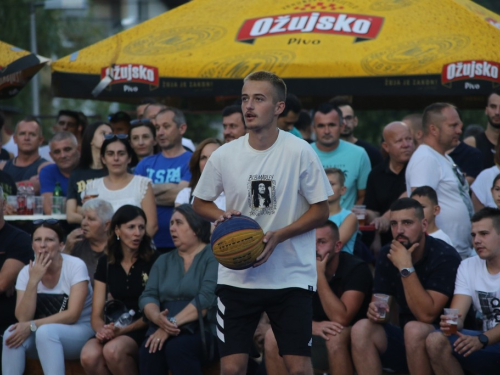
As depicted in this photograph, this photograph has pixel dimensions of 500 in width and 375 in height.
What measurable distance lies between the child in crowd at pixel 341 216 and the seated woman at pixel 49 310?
239 centimetres

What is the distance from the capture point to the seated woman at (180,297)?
760 cm

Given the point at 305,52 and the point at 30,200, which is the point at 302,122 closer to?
the point at 305,52

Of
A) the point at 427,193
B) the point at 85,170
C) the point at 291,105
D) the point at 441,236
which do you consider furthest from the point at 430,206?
the point at 85,170

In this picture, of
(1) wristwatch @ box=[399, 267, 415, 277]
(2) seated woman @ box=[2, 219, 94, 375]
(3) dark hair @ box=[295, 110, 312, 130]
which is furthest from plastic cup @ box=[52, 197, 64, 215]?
(1) wristwatch @ box=[399, 267, 415, 277]

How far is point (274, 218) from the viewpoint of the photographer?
5.68 m

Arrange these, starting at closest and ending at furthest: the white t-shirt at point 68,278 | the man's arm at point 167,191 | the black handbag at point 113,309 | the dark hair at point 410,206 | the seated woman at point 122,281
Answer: the dark hair at point 410,206 < the seated woman at point 122,281 < the black handbag at point 113,309 < the white t-shirt at point 68,278 < the man's arm at point 167,191

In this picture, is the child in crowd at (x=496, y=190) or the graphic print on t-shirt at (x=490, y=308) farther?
the child in crowd at (x=496, y=190)

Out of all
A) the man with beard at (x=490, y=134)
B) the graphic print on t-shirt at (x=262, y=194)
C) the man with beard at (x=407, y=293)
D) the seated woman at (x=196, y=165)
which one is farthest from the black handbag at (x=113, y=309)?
the man with beard at (x=490, y=134)

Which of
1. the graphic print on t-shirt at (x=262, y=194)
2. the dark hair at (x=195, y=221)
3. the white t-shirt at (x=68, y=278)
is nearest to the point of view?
the graphic print on t-shirt at (x=262, y=194)

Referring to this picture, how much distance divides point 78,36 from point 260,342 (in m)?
32.3

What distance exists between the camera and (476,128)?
13.0m

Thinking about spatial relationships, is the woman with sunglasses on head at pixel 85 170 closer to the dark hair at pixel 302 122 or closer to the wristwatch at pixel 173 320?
the wristwatch at pixel 173 320

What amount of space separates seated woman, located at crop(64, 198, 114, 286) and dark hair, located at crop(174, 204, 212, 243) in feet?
3.30

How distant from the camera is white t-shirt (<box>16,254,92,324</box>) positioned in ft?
27.3
